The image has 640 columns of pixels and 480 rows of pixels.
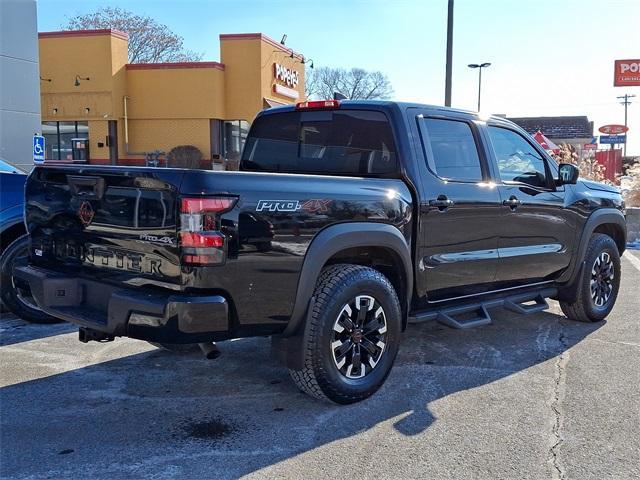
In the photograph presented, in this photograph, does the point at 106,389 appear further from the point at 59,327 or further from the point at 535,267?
the point at 535,267

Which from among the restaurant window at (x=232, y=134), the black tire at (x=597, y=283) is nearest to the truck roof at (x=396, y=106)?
the black tire at (x=597, y=283)

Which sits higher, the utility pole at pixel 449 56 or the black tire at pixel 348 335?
the utility pole at pixel 449 56

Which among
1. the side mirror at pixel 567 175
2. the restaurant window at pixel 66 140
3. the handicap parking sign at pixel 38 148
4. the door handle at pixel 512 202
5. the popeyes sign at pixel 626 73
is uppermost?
the popeyes sign at pixel 626 73

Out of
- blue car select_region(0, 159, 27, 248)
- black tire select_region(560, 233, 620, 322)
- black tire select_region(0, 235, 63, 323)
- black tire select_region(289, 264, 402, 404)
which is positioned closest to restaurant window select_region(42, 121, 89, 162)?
blue car select_region(0, 159, 27, 248)

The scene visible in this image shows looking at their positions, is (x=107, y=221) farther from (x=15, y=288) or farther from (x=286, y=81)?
(x=286, y=81)

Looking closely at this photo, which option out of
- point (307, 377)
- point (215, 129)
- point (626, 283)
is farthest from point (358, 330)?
point (215, 129)

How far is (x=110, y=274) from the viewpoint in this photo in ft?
11.9

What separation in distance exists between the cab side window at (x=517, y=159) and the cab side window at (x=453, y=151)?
303mm

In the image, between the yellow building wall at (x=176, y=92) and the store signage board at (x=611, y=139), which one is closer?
the yellow building wall at (x=176, y=92)

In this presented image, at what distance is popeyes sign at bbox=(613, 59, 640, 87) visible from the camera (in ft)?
118

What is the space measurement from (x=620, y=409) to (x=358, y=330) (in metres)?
1.77

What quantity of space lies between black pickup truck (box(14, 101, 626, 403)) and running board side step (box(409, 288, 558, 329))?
2cm

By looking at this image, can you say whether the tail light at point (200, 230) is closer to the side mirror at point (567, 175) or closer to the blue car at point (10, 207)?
the blue car at point (10, 207)

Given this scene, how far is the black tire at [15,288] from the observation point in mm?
5664
